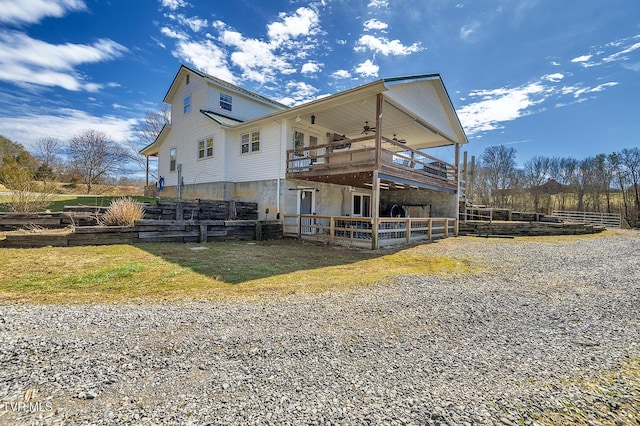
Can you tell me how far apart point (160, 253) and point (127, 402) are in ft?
20.4

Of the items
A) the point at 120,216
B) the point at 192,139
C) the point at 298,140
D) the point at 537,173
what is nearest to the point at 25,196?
the point at 120,216

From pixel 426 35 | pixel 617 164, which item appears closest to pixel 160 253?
pixel 426 35

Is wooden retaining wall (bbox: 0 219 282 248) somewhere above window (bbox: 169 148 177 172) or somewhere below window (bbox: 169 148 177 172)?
below

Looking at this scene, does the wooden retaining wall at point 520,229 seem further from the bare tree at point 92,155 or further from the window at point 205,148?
the bare tree at point 92,155

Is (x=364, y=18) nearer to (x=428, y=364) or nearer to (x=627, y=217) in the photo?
A: (x=428, y=364)

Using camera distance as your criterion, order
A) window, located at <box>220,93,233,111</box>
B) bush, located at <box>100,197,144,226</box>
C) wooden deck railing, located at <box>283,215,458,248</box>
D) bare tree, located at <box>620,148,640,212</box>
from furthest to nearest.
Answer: bare tree, located at <box>620,148,640,212</box> < window, located at <box>220,93,233,111</box> < wooden deck railing, located at <box>283,215,458,248</box> < bush, located at <box>100,197,144,226</box>

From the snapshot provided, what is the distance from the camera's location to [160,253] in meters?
7.39

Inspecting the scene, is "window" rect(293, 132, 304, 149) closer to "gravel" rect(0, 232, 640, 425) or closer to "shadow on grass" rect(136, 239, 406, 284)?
"shadow on grass" rect(136, 239, 406, 284)

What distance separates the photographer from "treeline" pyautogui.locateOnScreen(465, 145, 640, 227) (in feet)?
107

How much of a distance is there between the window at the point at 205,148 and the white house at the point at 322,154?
61mm

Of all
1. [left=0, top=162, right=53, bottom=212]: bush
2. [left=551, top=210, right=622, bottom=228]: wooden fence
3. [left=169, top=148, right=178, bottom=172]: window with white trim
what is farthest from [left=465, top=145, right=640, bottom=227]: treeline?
[left=0, top=162, right=53, bottom=212]: bush

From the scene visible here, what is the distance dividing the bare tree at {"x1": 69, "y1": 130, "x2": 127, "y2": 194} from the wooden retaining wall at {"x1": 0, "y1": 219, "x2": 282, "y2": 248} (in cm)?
2728

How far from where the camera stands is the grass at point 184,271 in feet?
14.3

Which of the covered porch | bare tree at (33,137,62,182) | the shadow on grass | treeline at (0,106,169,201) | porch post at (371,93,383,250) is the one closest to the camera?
the shadow on grass
